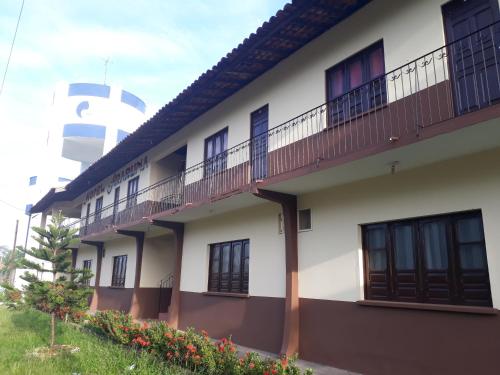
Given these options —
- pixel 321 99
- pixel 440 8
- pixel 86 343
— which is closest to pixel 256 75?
pixel 321 99

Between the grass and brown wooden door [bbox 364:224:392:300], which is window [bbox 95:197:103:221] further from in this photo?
brown wooden door [bbox 364:224:392:300]

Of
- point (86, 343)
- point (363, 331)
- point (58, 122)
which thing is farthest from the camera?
point (58, 122)

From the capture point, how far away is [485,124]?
17.1 feet

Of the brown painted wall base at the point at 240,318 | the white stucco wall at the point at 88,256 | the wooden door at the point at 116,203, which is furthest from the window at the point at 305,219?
the white stucco wall at the point at 88,256

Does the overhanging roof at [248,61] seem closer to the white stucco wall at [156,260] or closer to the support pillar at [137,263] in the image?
the support pillar at [137,263]

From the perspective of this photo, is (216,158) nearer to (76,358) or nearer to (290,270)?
(290,270)

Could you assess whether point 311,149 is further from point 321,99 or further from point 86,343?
point 86,343

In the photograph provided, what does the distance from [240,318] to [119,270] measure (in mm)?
9861

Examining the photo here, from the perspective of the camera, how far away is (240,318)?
392 inches

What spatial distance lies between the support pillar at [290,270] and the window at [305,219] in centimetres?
11

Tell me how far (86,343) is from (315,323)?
5405mm

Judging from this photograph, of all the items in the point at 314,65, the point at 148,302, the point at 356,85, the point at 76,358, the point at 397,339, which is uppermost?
the point at 314,65

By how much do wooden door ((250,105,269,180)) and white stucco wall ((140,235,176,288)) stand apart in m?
7.07

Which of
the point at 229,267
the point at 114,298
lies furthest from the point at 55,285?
the point at 114,298
